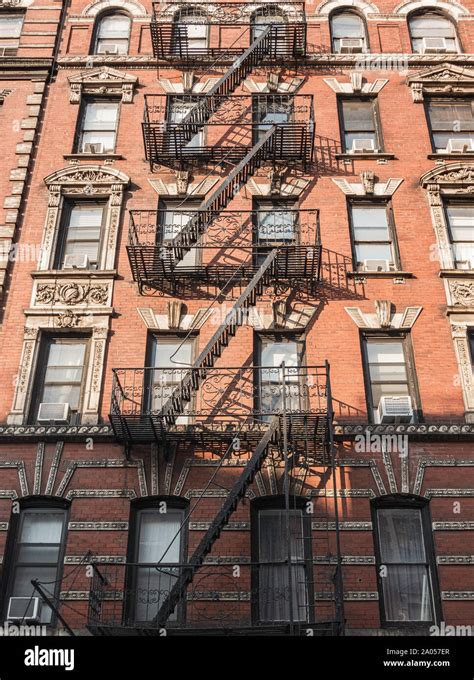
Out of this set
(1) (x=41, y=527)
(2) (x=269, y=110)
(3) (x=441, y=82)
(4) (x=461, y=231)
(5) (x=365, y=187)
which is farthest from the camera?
(3) (x=441, y=82)

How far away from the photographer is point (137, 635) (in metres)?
11.9

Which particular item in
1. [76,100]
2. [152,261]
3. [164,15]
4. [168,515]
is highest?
[164,15]

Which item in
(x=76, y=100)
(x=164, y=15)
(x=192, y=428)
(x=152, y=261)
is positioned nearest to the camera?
(x=192, y=428)

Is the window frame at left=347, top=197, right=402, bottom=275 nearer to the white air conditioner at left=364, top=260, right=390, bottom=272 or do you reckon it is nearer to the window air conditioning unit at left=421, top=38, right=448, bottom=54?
the white air conditioner at left=364, top=260, right=390, bottom=272

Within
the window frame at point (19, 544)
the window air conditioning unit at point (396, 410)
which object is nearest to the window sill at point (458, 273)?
the window air conditioning unit at point (396, 410)

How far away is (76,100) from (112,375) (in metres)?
8.25

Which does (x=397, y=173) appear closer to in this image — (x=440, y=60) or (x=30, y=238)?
(x=440, y=60)

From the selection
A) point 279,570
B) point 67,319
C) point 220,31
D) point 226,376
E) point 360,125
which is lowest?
point 279,570

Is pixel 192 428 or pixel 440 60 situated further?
pixel 440 60

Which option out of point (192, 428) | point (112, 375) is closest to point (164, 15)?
point (112, 375)

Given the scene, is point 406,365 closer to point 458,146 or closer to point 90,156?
point 458,146

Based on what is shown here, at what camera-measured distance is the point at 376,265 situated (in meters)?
17.0

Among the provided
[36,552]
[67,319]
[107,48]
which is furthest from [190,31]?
[36,552]

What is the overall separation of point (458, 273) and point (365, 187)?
314 centimetres
